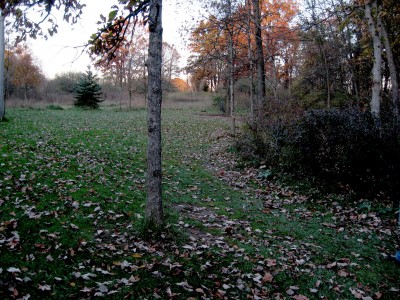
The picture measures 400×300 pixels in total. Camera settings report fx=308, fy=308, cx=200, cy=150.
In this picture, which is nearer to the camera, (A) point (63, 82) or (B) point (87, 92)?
(B) point (87, 92)

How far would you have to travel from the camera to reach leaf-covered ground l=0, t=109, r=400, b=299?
13.3 ft

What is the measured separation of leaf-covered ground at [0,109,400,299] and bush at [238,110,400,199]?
0.74m

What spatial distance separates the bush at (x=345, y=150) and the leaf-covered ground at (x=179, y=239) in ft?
2.43

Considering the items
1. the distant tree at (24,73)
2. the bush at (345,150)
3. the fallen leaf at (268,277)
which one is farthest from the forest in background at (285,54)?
the fallen leaf at (268,277)

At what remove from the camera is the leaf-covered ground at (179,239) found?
404 cm

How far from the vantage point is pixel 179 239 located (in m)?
5.39

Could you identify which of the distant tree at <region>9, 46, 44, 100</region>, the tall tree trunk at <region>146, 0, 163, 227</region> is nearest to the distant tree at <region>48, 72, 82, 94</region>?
the distant tree at <region>9, 46, 44, 100</region>

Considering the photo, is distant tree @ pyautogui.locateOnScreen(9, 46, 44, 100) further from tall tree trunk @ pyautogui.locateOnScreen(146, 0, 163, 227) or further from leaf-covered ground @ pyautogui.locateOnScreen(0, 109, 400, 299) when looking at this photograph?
tall tree trunk @ pyautogui.locateOnScreen(146, 0, 163, 227)

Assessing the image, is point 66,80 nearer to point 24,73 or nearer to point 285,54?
point 24,73

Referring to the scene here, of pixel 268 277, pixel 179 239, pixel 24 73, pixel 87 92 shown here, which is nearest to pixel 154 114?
pixel 179 239

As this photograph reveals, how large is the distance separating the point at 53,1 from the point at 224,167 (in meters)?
8.06

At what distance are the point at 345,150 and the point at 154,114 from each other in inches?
215

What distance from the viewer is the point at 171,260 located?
4676mm

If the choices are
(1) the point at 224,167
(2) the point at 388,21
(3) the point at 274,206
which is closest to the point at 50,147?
(1) the point at 224,167
